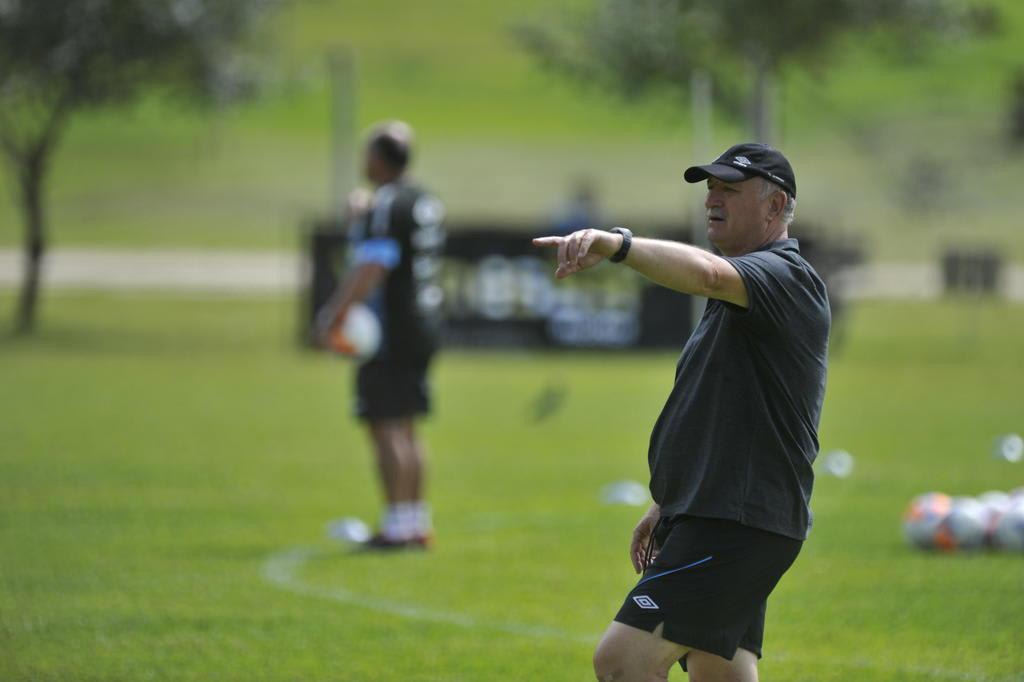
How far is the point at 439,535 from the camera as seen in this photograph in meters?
11.2

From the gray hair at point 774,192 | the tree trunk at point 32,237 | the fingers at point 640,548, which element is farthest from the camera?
the tree trunk at point 32,237

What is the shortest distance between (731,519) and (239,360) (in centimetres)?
1977

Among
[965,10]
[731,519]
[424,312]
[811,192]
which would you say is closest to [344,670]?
[731,519]

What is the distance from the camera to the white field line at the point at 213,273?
3650cm

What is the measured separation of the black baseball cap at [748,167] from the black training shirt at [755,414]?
0.20m

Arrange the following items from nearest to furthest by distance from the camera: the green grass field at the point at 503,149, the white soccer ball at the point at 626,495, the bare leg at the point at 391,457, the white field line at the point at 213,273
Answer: the bare leg at the point at 391,457
the white soccer ball at the point at 626,495
the white field line at the point at 213,273
the green grass field at the point at 503,149

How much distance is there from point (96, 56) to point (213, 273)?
1184 centimetres

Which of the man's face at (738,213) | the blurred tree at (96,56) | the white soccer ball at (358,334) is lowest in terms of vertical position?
the white soccer ball at (358,334)

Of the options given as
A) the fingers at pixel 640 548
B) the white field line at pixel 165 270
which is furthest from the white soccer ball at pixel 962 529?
the white field line at pixel 165 270

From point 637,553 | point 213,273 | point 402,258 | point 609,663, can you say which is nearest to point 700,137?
point 402,258

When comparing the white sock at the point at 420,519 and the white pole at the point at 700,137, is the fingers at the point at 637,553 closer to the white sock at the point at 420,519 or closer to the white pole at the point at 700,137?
the white sock at the point at 420,519

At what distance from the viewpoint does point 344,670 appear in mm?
7516

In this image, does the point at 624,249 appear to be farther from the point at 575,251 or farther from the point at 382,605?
the point at 382,605

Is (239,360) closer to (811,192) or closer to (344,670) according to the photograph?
(344,670)
